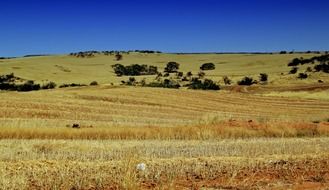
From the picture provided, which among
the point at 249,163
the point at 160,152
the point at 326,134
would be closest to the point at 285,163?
the point at 249,163

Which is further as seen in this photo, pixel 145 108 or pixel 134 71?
pixel 134 71

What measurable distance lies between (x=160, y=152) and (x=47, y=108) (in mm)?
19551

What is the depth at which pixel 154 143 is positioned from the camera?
21.8 meters

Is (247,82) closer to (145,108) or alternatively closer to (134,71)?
(145,108)

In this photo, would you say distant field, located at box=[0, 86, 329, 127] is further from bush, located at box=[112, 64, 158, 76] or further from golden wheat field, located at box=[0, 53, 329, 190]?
bush, located at box=[112, 64, 158, 76]

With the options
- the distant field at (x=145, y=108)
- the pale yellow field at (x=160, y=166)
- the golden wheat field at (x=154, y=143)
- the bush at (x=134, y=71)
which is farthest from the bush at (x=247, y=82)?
the pale yellow field at (x=160, y=166)

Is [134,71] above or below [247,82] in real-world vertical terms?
above

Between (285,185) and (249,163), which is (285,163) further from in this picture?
(285,185)

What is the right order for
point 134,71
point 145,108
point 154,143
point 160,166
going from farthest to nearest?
point 134,71 < point 145,108 < point 154,143 < point 160,166

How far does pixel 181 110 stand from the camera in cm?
4256

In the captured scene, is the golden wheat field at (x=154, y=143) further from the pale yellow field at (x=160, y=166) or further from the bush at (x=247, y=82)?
the bush at (x=247, y=82)

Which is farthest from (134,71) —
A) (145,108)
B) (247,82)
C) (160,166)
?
(160,166)

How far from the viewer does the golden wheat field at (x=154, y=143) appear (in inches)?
511

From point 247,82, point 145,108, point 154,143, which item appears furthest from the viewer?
point 247,82
